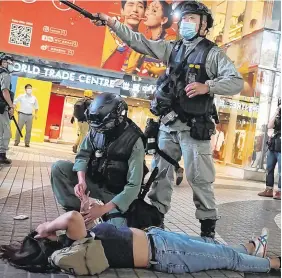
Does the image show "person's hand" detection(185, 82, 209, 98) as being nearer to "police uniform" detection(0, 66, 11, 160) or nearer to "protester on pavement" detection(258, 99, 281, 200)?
"protester on pavement" detection(258, 99, 281, 200)

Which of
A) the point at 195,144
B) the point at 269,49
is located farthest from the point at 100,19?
the point at 269,49

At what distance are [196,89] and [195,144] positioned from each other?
43 cm

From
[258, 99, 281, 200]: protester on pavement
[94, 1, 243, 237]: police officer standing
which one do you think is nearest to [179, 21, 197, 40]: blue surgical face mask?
[94, 1, 243, 237]: police officer standing

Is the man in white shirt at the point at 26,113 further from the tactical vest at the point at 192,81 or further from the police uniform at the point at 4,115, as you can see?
the tactical vest at the point at 192,81

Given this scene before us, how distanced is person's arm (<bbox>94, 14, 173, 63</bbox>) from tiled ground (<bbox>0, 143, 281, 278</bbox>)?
148cm

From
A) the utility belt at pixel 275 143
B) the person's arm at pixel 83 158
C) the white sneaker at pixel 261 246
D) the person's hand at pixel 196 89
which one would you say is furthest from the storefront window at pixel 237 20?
the white sneaker at pixel 261 246

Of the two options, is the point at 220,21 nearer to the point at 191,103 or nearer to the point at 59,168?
the point at 191,103

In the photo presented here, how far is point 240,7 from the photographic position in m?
13.6

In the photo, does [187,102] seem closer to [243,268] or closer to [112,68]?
[243,268]

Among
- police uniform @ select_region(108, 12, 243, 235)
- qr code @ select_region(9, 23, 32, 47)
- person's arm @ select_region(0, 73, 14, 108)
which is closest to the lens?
police uniform @ select_region(108, 12, 243, 235)

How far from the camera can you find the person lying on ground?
2193mm

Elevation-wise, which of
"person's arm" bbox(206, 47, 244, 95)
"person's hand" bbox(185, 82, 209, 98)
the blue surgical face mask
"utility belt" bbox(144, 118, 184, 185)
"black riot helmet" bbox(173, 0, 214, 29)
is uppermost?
"black riot helmet" bbox(173, 0, 214, 29)

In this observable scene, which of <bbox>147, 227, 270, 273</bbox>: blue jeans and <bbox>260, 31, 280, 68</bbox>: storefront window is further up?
<bbox>260, 31, 280, 68</bbox>: storefront window

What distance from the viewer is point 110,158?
2844 millimetres
